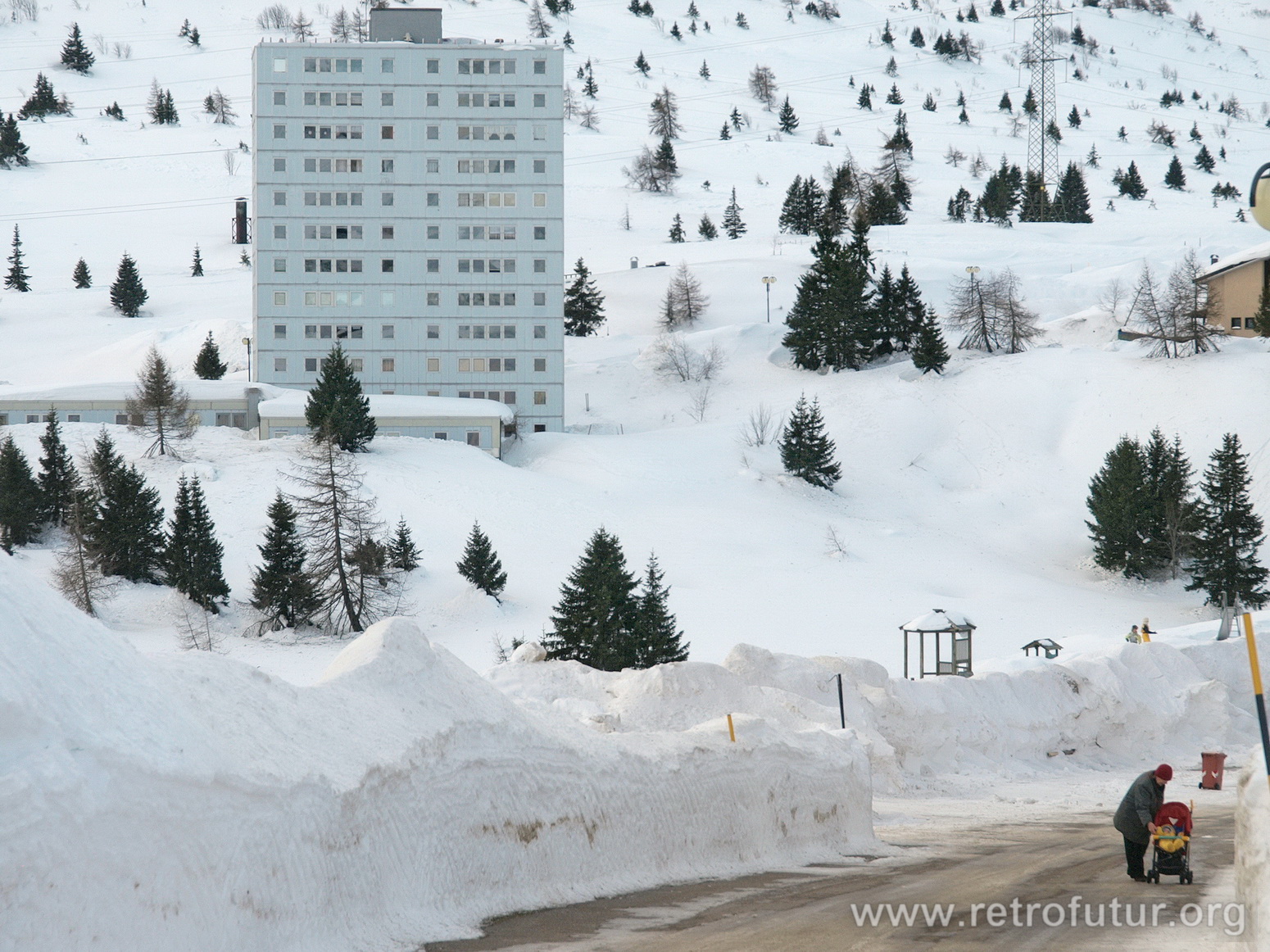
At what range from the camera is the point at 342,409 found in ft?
205

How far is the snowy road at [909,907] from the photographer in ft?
32.2

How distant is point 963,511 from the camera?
217 feet

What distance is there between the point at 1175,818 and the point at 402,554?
39.7 metres

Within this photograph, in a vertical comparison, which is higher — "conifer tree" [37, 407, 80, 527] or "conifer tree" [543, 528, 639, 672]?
"conifer tree" [37, 407, 80, 527]

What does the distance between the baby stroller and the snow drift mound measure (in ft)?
12.5

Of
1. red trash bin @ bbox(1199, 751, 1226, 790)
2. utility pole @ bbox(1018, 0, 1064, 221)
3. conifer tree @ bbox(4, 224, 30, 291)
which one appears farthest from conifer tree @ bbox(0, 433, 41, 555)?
utility pole @ bbox(1018, 0, 1064, 221)

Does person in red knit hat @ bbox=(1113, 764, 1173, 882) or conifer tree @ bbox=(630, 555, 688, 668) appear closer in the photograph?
person in red knit hat @ bbox=(1113, 764, 1173, 882)

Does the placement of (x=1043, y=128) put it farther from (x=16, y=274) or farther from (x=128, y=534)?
(x=128, y=534)

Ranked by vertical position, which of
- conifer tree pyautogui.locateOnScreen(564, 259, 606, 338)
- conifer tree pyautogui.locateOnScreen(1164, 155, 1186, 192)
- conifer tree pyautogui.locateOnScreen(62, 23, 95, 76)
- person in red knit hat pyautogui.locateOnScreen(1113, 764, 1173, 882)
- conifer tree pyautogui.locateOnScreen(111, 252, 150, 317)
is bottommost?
person in red knit hat pyautogui.locateOnScreen(1113, 764, 1173, 882)

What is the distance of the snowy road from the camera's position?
9812mm

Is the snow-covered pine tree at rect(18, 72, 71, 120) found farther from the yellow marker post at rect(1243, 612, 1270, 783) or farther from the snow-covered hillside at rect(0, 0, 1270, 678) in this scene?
the yellow marker post at rect(1243, 612, 1270, 783)

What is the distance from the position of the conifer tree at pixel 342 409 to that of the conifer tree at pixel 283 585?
1384 centimetres

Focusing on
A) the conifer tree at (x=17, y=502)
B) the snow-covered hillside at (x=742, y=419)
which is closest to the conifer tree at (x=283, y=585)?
the snow-covered hillside at (x=742, y=419)

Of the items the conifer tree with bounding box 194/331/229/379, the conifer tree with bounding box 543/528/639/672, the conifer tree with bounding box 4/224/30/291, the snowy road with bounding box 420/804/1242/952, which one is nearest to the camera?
the snowy road with bounding box 420/804/1242/952
